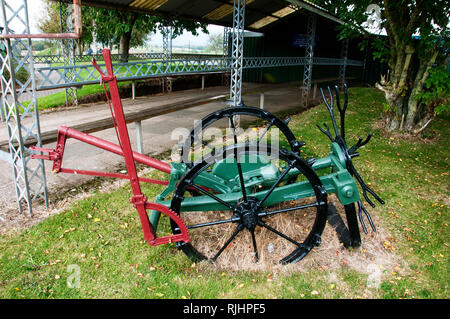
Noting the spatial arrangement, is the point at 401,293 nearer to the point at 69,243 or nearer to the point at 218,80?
the point at 69,243

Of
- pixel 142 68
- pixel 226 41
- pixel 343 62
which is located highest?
pixel 226 41

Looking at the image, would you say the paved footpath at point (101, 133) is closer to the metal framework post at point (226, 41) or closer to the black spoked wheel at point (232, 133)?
the black spoked wheel at point (232, 133)

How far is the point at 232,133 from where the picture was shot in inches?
340

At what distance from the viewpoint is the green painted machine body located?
3.26 metres

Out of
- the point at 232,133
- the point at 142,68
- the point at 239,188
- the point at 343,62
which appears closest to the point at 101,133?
the point at 142,68

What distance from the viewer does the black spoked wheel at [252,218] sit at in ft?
10.1

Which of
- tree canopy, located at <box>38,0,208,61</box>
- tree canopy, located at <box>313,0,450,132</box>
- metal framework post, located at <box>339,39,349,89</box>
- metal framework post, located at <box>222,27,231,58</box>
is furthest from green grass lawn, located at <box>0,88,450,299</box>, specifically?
metal framework post, located at <box>222,27,231,58</box>

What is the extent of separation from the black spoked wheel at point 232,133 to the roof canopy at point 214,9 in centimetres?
398

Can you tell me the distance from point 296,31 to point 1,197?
16692 mm

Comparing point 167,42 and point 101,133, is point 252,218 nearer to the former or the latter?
point 101,133

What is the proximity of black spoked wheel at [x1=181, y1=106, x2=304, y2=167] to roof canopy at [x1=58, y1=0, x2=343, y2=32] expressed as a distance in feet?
13.0

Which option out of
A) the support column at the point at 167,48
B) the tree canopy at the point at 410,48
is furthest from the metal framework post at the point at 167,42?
the tree canopy at the point at 410,48

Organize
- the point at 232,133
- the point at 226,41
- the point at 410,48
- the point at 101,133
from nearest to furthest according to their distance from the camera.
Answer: the point at 410,48
the point at 101,133
the point at 232,133
the point at 226,41

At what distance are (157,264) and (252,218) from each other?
1.16m
